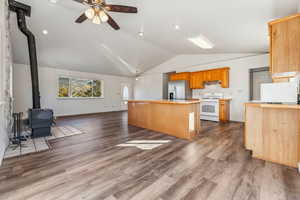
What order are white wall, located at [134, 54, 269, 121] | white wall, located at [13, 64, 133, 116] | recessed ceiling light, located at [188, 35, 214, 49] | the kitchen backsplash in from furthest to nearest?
white wall, located at [13, 64, 133, 116] < the kitchen backsplash < white wall, located at [134, 54, 269, 121] < recessed ceiling light, located at [188, 35, 214, 49]

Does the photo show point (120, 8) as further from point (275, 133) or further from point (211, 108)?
point (211, 108)

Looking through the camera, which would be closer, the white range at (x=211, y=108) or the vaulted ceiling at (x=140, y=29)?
the vaulted ceiling at (x=140, y=29)

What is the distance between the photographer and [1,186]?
5.01 feet

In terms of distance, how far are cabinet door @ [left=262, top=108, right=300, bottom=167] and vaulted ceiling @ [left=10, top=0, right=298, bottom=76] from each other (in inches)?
67.2

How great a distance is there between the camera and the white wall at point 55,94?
5.55 meters

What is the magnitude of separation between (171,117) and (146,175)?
194 cm

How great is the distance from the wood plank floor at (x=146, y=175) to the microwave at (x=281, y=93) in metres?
0.99

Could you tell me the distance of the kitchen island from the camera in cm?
322

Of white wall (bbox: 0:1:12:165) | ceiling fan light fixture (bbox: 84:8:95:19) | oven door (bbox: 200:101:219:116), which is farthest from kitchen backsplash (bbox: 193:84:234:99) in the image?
white wall (bbox: 0:1:12:165)

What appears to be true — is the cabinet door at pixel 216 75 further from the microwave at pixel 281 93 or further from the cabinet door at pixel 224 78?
the microwave at pixel 281 93

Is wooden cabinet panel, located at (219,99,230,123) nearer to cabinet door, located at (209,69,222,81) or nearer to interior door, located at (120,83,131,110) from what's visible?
cabinet door, located at (209,69,222,81)

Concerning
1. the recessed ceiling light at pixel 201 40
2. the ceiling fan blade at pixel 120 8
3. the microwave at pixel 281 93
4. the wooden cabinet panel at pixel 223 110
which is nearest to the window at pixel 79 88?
the ceiling fan blade at pixel 120 8

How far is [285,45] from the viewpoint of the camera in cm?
192

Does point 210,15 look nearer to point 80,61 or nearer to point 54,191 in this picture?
point 54,191
